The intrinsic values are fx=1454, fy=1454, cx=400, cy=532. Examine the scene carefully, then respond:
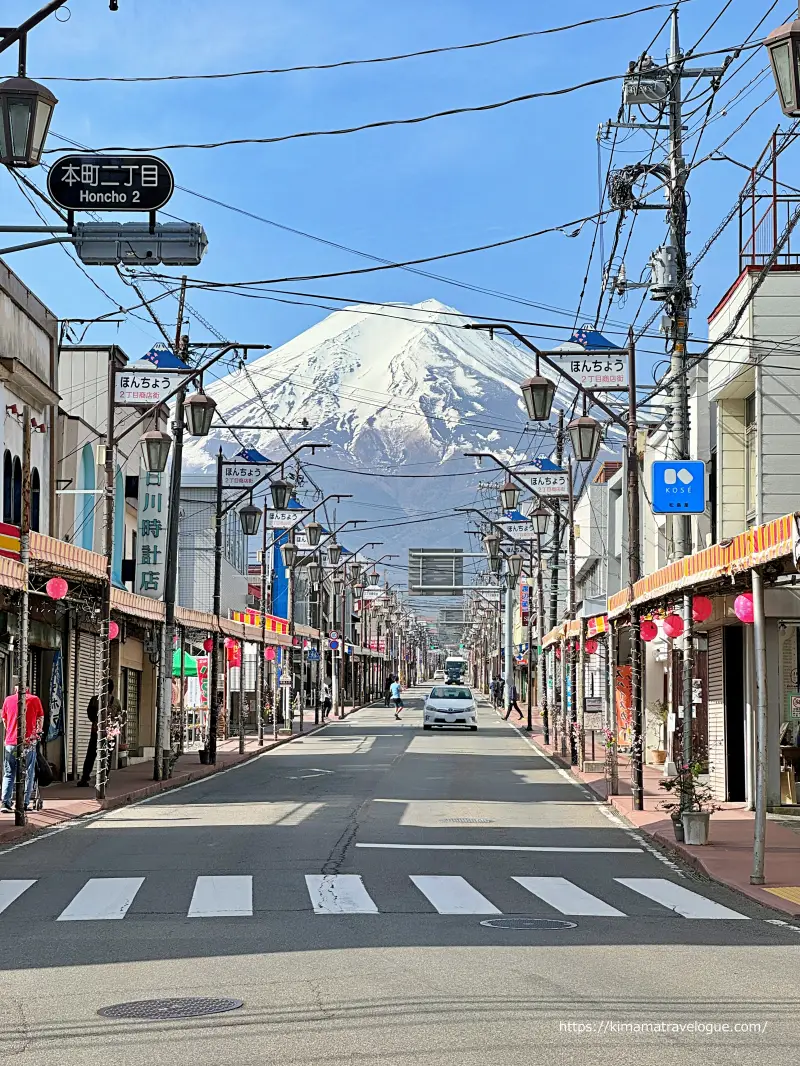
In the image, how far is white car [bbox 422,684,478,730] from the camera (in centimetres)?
6016

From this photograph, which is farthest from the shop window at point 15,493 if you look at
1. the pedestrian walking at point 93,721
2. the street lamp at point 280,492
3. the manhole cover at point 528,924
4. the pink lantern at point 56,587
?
the manhole cover at point 528,924

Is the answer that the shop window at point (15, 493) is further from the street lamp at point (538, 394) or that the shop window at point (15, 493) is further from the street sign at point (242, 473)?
the street lamp at point (538, 394)

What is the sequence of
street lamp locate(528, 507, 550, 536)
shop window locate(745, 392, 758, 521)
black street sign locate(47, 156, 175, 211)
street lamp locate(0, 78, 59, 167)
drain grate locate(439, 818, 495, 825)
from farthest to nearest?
street lamp locate(528, 507, 550, 536)
shop window locate(745, 392, 758, 521)
drain grate locate(439, 818, 495, 825)
black street sign locate(47, 156, 175, 211)
street lamp locate(0, 78, 59, 167)

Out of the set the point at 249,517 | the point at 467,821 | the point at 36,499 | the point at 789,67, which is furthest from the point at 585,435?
the point at 249,517

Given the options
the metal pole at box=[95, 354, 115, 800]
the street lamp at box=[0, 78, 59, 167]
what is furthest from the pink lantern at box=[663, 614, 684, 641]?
the street lamp at box=[0, 78, 59, 167]

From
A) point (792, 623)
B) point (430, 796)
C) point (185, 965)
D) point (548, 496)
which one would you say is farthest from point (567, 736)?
point (185, 965)

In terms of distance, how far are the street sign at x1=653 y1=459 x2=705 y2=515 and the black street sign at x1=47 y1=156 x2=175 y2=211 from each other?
11.7 m

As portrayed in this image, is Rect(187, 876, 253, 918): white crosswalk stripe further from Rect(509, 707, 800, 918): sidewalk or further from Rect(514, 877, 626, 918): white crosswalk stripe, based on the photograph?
Rect(509, 707, 800, 918): sidewalk

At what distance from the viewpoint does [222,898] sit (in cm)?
1384

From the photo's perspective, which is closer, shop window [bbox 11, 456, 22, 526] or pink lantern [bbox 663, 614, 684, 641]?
pink lantern [bbox 663, 614, 684, 641]

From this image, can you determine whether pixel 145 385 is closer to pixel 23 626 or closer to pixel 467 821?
pixel 23 626

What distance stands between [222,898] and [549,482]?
25.4 m

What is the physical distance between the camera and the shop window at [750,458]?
29.0 metres

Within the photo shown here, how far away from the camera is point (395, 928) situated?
38.9 ft
